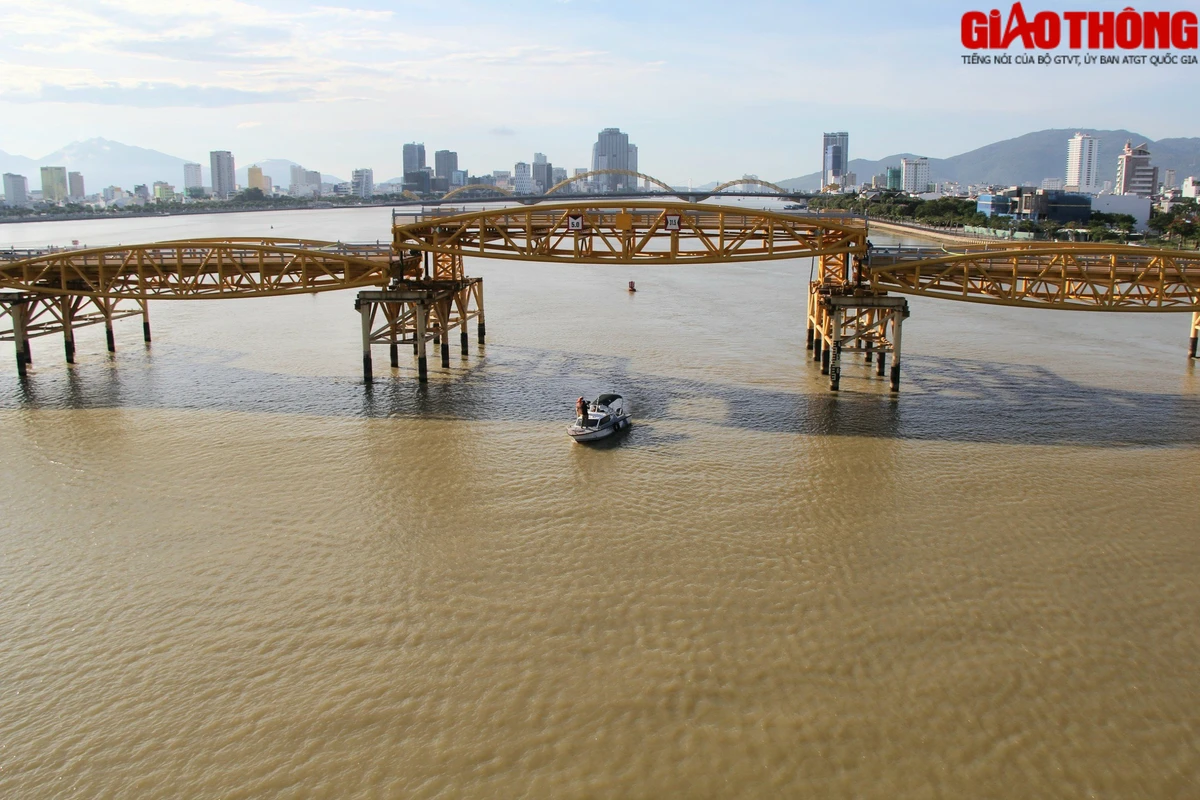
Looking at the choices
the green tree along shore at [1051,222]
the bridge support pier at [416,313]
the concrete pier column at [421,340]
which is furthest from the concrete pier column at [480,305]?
the green tree along shore at [1051,222]

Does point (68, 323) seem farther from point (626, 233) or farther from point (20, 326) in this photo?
point (626, 233)

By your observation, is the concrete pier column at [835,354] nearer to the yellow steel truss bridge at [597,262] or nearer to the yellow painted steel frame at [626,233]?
the yellow steel truss bridge at [597,262]

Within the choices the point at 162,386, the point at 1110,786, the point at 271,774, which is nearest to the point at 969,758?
the point at 1110,786

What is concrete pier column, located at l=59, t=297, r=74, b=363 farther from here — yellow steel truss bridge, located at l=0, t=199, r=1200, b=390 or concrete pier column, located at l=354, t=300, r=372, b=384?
concrete pier column, located at l=354, t=300, r=372, b=384

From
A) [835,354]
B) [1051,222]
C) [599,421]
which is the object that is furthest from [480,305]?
[1051,222]

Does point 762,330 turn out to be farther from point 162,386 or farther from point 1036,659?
point 1036,659

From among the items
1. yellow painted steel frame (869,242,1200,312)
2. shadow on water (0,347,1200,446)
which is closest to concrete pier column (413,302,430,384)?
shadow on water (0,347,1200,446)
